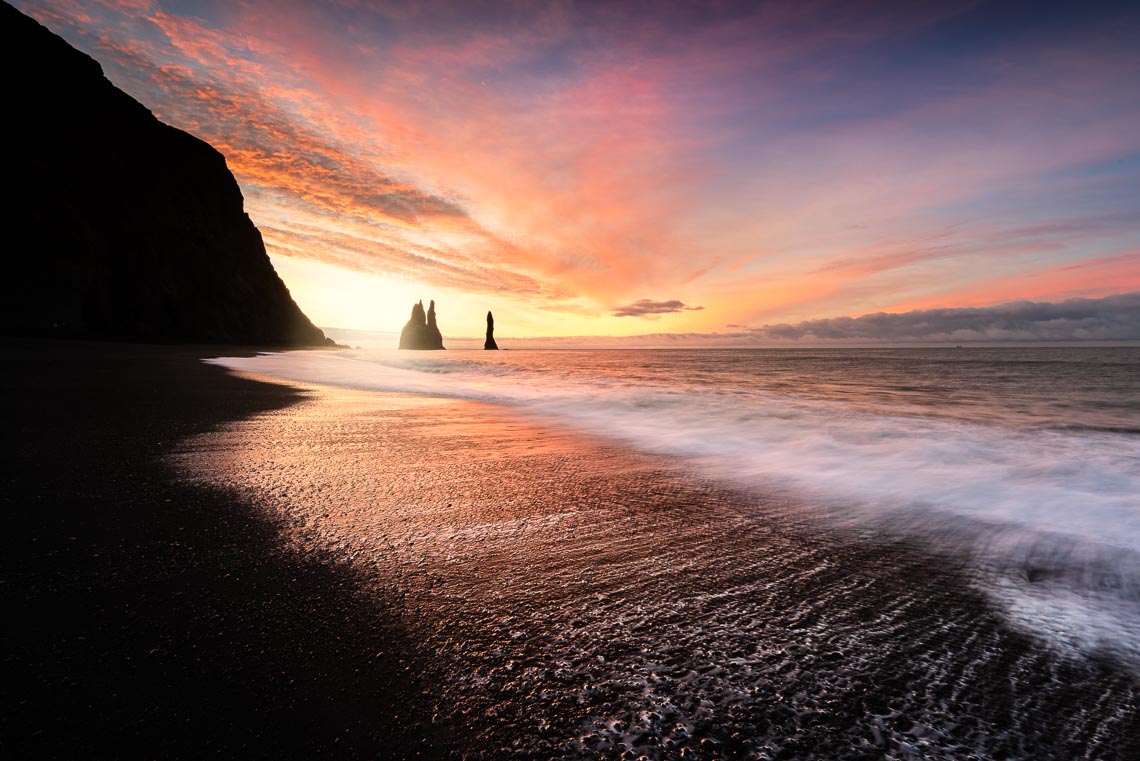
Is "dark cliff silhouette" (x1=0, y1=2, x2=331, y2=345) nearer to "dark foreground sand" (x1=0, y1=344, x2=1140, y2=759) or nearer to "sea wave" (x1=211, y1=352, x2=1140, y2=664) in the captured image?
"dark foreground sand" (x1=0, y1=344, x2=1140, y2=759)

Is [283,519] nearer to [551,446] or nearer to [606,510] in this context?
[606,510]

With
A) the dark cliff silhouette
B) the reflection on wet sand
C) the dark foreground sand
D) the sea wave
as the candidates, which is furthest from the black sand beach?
the dark cliff silhouette

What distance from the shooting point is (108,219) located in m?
48.9

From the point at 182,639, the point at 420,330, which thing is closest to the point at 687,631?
the point at 182,639

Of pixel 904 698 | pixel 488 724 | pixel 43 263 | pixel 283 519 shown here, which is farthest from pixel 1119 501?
pixel 43 263

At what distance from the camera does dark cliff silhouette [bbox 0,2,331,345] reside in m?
41.3

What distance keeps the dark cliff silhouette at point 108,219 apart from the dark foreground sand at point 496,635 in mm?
53396

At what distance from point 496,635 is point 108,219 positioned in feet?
229

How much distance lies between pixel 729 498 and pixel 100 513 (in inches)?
167

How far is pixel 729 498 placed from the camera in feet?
12.1

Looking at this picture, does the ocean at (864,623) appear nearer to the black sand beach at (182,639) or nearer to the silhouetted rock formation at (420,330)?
the black sand beach at (182,639)

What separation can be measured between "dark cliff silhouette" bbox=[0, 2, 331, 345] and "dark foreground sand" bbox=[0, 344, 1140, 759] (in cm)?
5340

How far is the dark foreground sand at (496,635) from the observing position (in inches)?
49.6

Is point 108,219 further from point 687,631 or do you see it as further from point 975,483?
point 975,483
